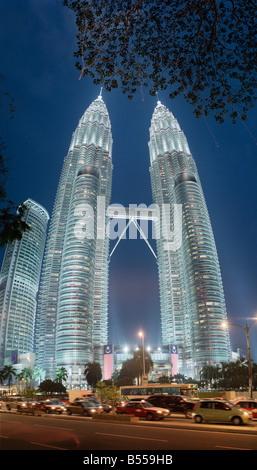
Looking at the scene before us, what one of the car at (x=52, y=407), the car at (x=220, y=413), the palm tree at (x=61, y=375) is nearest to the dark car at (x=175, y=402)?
the car at (x=220, y=413)

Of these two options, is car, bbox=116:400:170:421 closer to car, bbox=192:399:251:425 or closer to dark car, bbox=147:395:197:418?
car, bbox=192:399:251:425

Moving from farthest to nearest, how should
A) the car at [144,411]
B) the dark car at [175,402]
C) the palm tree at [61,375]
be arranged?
the palm tree at [61,375] < the dark car at [175,402] < the car at [144,411]

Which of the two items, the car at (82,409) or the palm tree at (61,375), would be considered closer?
the car at (82,409)

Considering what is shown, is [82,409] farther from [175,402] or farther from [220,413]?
[220,413]

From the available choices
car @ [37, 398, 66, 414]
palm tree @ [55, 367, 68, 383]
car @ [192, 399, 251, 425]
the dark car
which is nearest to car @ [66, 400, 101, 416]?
car @ [37, 398, 66, 414]

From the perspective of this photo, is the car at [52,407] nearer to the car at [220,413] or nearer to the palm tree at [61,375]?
the car at [220,413]

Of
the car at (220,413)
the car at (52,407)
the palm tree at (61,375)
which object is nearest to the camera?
the car at (220,413)

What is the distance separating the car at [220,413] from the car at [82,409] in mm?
12399

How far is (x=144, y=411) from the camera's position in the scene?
2767 centimetres

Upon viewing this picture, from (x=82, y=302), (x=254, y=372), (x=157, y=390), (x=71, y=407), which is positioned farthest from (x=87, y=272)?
(x=71, y=407)

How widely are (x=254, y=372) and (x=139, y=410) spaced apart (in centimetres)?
8414

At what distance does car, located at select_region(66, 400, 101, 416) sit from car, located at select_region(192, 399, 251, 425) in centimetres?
1240

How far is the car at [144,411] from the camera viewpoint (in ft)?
87.7
